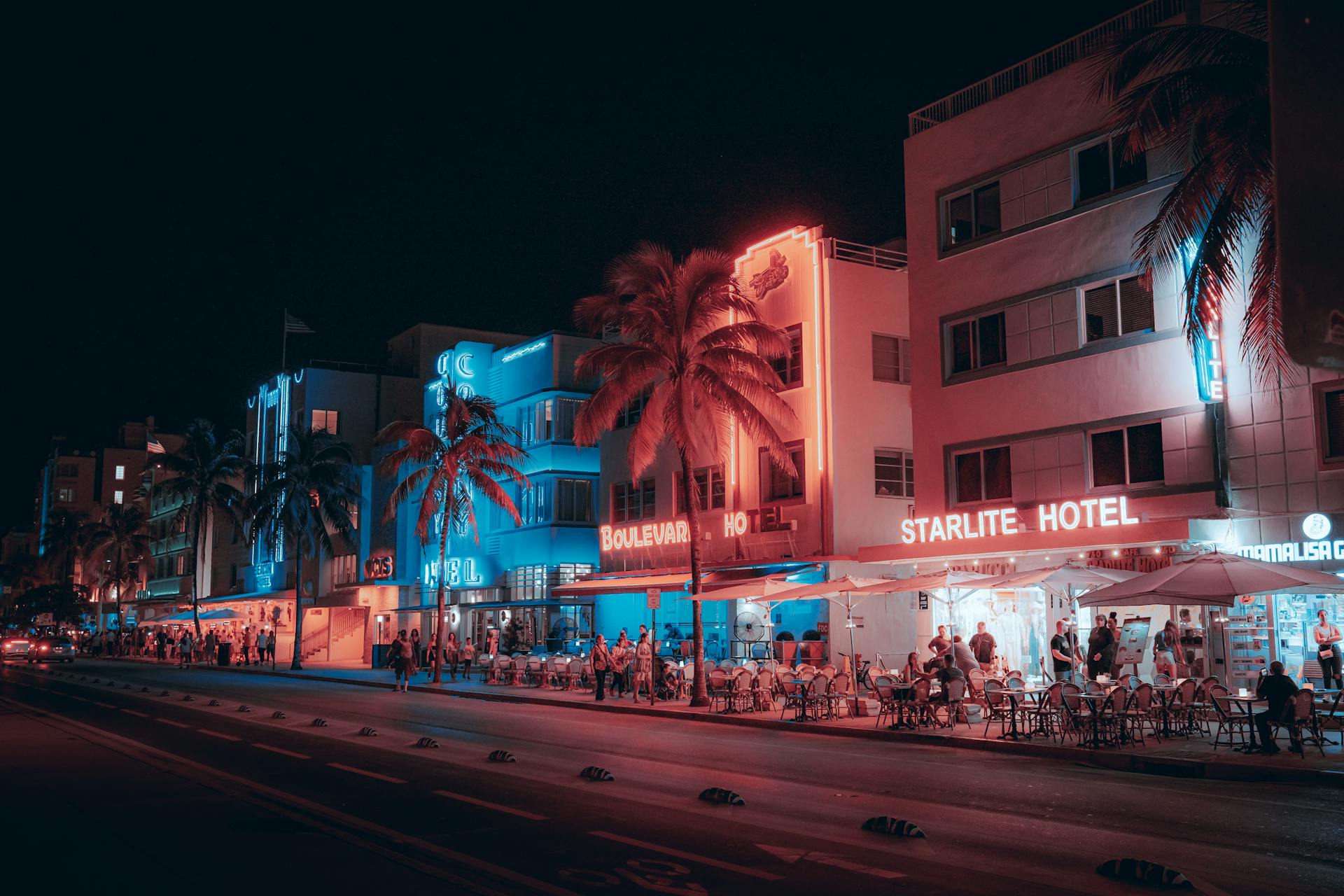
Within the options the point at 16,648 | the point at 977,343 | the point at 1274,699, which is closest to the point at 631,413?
the point at 977,343

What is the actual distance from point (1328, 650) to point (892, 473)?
16008mm

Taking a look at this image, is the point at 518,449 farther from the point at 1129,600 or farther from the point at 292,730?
the point at 1129,600

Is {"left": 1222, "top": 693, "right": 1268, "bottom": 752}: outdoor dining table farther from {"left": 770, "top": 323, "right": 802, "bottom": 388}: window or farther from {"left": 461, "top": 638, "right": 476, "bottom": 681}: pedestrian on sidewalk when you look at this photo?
{"left": 461, "top": 638, "right": 476, "bottom": 681}: pedestrian on sidewalk

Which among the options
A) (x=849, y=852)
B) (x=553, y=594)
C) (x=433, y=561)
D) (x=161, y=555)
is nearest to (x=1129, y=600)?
(x=849, y=852)

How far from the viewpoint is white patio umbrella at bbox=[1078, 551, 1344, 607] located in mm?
17719

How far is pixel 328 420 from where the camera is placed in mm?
68000

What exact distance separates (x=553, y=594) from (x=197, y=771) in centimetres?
Result: 2789

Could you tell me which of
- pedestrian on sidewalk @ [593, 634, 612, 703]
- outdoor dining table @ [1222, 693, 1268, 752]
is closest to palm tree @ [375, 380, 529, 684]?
pedestrian on sidewalk @ [593, 634, 612, 703]

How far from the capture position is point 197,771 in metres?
14.6

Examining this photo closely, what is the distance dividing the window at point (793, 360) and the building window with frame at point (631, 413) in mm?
8557

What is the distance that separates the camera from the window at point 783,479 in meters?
34.1

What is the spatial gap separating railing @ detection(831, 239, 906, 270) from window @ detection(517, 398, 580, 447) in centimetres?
1545

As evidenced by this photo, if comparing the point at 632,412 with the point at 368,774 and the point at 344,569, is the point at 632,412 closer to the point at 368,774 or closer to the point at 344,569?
the point at 344,569

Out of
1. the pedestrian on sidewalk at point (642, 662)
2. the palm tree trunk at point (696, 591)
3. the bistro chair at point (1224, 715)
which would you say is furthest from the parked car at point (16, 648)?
the bistro chair at point (1224, 715)
